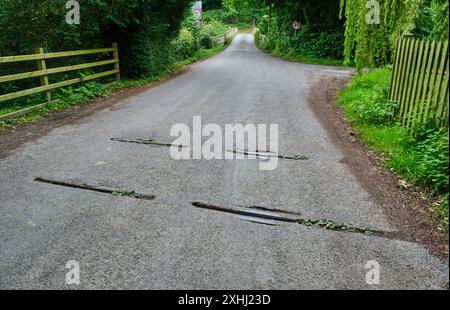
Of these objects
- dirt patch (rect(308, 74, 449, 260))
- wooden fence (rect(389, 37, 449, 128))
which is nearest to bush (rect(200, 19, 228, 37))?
wooden fence (rect(389, 37, 449, 128))

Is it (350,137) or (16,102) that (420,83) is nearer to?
(350,137)

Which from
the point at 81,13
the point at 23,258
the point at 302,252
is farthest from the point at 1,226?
the point at 81,13

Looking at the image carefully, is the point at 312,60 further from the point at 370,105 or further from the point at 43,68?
the point at 43,68

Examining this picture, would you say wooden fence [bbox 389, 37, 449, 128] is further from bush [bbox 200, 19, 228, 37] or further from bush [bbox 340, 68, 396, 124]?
bush [bbox 200, 19, 228, 37]

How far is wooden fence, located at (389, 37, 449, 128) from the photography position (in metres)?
5.08

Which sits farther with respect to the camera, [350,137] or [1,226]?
[350,137]

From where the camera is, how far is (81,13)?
1042 centimetres

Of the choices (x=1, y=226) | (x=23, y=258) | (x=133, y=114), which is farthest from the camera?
(x=133, y=114)

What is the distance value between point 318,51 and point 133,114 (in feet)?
57.2

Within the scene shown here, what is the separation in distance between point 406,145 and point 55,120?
7.03m

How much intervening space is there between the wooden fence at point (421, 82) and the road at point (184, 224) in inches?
56.0

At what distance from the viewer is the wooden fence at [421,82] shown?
16.7 feet

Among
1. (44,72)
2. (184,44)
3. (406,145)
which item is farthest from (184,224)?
(184,44)

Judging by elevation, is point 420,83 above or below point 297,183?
above
